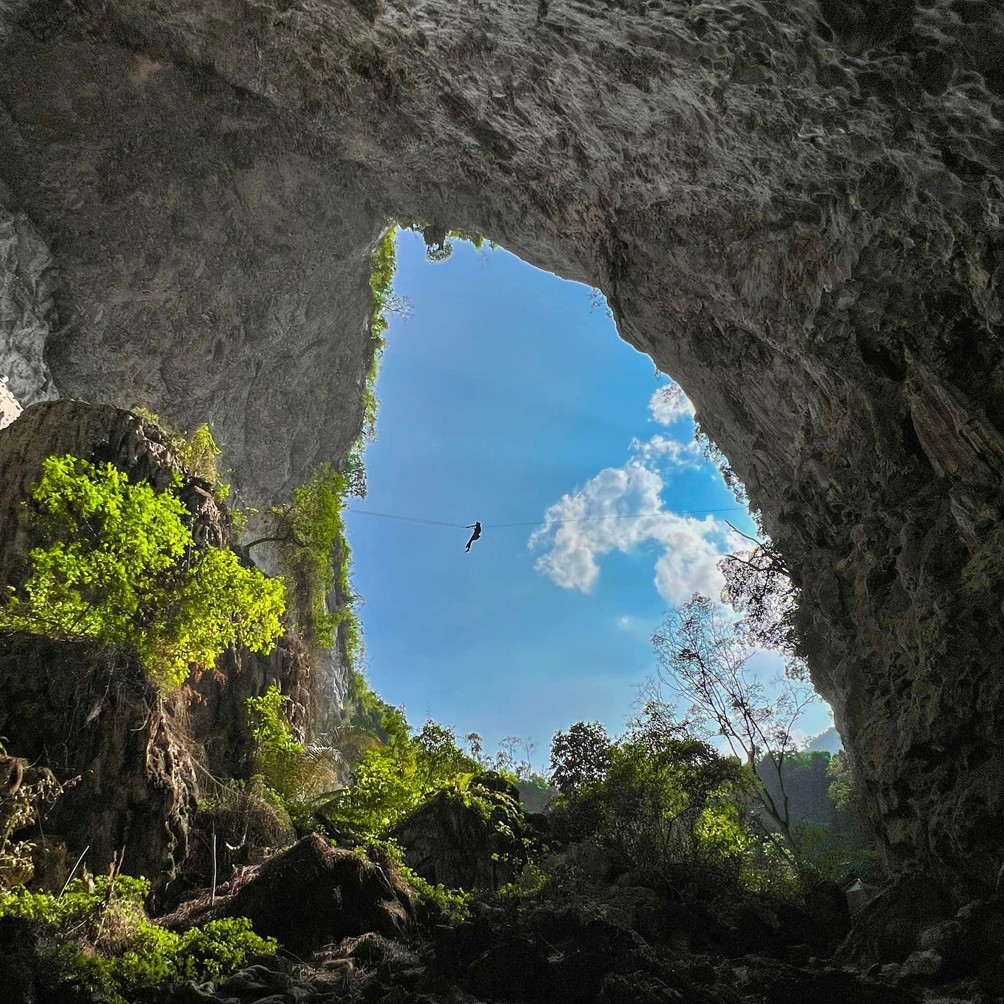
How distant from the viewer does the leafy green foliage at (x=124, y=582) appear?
731cm

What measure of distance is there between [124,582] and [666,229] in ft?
33.4

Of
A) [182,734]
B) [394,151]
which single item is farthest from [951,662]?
[394,151]

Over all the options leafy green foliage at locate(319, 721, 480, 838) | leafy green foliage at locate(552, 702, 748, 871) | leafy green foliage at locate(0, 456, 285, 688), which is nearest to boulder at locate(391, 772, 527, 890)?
leafy green foliage at locate(319, 721, 480, 838)

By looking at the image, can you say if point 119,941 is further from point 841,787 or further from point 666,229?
point 841,787

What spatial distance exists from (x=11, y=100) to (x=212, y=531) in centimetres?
1336

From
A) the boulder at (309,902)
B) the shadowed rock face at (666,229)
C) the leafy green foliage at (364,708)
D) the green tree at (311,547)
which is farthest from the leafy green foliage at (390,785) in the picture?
the leafy green foliage at (364,708)

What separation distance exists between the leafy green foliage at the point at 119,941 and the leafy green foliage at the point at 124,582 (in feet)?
7.70

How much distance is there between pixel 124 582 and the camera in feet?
24.1

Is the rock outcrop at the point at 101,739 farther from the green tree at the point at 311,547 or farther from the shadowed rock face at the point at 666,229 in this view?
the shadowed rock face at the point at 666,229

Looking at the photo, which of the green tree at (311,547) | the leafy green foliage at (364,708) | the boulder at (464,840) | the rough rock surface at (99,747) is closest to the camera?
the rough rock surface at (99,747)

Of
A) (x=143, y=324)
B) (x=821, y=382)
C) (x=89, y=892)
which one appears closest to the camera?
(x=89, y=892)

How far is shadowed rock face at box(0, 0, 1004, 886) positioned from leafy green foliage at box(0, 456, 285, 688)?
269 inches

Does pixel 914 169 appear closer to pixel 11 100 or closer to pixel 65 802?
pixel 65 802

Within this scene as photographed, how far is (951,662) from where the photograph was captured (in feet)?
28.3
